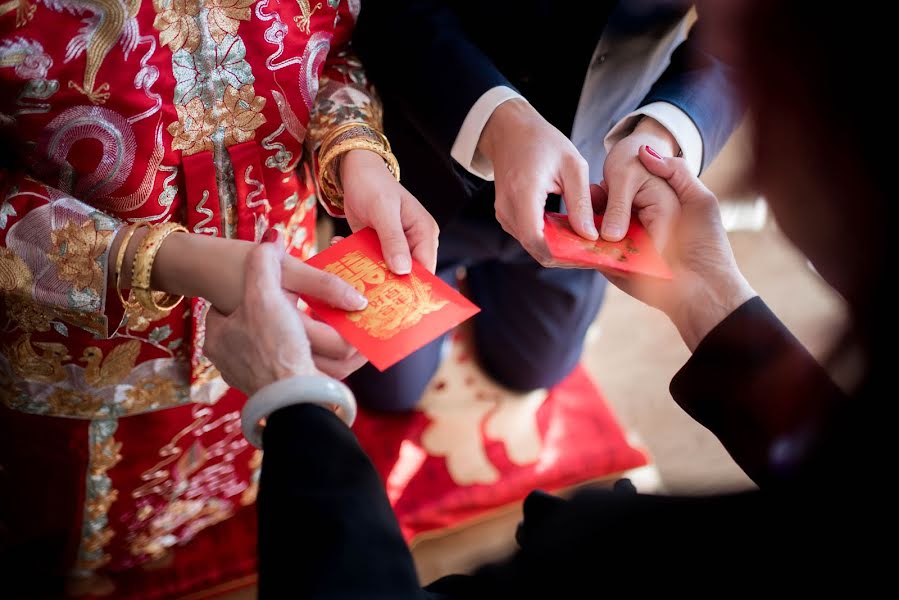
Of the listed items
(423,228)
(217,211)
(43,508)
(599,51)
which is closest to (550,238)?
(423,228)

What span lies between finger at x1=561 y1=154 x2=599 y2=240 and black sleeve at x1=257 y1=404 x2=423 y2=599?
0.35 metres

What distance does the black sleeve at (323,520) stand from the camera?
43 centimetres

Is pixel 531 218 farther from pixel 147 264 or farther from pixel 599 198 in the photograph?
pixel 147 264

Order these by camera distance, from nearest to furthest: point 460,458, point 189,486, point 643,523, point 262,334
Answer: point 643,523
point 262,334
point 189,486
point 460,458

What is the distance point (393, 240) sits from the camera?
0.65m

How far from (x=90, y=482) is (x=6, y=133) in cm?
51

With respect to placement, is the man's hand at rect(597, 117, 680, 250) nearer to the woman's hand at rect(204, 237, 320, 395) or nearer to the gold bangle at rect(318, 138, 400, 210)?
the gold bangle at rect(318, 138, 400, 210)

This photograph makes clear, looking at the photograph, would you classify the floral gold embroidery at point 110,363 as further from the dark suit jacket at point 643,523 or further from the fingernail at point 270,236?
the dark suit jacket at point 643,523

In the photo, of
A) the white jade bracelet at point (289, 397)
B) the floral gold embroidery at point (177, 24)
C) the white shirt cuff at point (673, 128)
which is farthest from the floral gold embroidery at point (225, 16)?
the white shirt cuff at point (673, 128)

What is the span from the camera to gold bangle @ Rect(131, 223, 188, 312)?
0.59 m

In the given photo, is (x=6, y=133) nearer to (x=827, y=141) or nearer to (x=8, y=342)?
(x=8, y=342)

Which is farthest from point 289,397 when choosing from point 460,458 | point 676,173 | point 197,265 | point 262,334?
→ point 460,458

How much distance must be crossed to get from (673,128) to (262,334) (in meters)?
0.58

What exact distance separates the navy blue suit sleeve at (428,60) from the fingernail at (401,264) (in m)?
0.26
